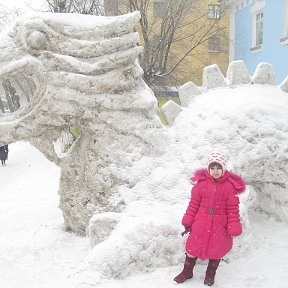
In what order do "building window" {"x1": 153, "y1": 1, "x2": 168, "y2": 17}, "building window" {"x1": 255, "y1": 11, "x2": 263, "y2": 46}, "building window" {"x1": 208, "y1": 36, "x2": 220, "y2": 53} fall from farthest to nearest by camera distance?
"building window" {"x1": 208, "y1": 36, "x2": 220, "y2": 53}
"building window" {"x1": 255, "y1": 11, "x2": 263, "y2": 46}
"building window" {"x1": 153, "y1": 1, "x2": 168, "y2": 17}

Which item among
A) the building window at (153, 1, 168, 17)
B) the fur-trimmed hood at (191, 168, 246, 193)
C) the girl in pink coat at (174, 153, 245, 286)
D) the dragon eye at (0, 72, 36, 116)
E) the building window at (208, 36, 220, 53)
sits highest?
the building window at (153, 1, 168, 17)

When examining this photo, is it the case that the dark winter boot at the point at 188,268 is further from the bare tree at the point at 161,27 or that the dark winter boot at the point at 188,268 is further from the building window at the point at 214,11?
the building window at the point at 214,11

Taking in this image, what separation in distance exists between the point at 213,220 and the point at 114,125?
1.04 meters

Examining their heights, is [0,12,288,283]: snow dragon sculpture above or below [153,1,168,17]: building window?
below

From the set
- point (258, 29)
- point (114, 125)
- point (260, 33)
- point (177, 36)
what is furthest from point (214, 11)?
point (114, 125)

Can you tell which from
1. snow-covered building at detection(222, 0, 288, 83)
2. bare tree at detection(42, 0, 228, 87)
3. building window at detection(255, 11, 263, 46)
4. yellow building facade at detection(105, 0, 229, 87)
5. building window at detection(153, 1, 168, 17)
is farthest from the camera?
building window at detection(255, 11, 263, 46)

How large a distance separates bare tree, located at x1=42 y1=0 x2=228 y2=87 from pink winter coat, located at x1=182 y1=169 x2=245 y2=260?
9.48 m

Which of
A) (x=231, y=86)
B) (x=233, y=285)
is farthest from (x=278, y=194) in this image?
(x=233, y=285)

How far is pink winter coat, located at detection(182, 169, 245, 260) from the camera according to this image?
2.36m

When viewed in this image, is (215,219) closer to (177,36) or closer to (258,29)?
(177,36)

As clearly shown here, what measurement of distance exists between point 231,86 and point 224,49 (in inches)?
544

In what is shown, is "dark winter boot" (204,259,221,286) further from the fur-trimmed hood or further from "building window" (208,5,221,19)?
"building window" (208,5,221,19)

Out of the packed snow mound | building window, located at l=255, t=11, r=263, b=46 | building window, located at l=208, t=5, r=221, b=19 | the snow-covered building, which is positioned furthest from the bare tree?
the packed snow mound

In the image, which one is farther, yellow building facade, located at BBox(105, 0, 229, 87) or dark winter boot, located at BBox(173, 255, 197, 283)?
yellow building facade, located at BBox(105, 0, 229, 87)
